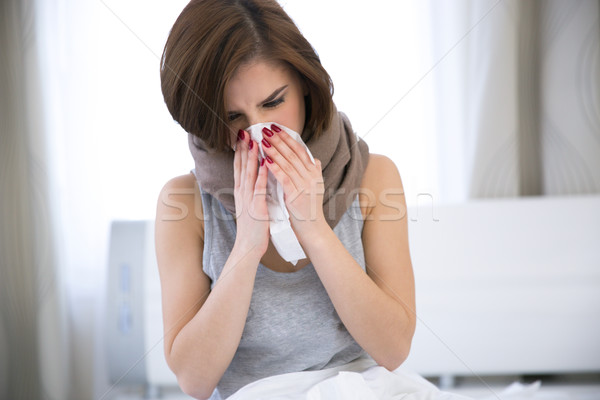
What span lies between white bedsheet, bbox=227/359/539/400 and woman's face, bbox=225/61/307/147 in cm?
37

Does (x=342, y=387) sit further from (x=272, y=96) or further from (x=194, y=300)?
(x=272, y=96)

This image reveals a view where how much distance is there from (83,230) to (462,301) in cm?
111

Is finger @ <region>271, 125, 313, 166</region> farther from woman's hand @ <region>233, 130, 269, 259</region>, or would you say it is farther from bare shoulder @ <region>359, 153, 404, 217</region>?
bare shoulder @ <region>359, 153, 404, 217</region>

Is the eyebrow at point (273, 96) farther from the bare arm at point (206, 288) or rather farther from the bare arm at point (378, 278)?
the bare arm at point (378, 278)

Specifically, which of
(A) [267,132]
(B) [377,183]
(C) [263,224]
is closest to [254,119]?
(A) [267,132]

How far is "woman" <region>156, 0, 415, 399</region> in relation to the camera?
0.77 m

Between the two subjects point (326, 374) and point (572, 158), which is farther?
point (572, 158)

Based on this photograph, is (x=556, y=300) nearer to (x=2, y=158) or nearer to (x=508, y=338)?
(x=508, y=338)

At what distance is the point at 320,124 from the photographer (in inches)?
33.8

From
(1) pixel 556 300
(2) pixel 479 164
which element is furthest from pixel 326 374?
(2) pixel 479 164

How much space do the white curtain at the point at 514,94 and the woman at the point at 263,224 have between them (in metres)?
0.74

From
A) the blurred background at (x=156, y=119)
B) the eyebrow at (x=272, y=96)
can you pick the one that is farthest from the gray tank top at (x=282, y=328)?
the blurred background at (x=156, y=119)

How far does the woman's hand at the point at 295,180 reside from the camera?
786mm

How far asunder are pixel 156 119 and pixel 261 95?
2.97 feet
